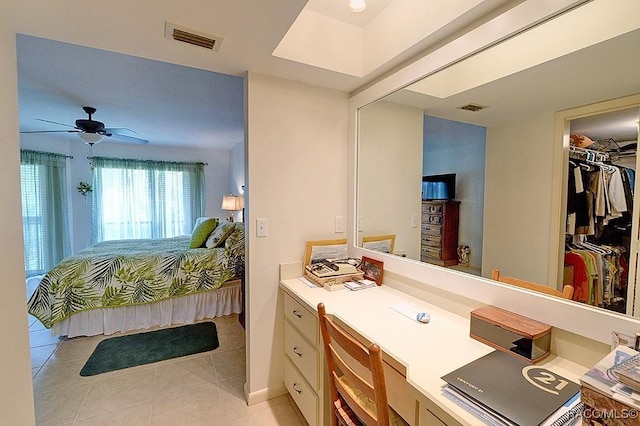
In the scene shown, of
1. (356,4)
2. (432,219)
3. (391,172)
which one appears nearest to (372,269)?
(432,219)

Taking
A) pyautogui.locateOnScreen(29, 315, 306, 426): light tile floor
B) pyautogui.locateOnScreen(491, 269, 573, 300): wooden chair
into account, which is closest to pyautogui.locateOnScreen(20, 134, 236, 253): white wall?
pyautogui.locateOnScreen(29, 315, 306, 426): light tile floor

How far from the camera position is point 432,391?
2.66ft

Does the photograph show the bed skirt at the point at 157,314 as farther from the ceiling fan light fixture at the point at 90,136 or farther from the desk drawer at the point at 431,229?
the desk drawer at the point at 431,229

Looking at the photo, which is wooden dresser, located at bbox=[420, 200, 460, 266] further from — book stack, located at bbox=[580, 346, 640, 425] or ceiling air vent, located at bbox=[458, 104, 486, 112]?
book stack, located at bbox=[580, 346, 640, 425]

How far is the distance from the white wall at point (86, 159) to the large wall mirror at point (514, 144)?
424 centimetres

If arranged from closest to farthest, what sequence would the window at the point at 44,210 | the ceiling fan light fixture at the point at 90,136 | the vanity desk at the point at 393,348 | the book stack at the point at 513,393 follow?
1. the book stack at the point at 513,393
2. the vanity desk at the point at 393,348
3. the ceiling fan light fixture at the point at 90,136
4. the window at the point at 44,210

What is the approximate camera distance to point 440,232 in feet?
5.12

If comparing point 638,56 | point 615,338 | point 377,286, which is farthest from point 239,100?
point 615,338

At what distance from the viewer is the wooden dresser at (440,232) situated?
4.89 ft

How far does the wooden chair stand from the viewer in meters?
1.01

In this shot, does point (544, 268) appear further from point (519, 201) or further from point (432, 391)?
point (432, 391)

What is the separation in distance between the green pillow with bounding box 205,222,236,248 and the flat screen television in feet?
8.44

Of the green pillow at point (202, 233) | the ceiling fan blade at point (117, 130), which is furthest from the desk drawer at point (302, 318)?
the ceiling fan blade at point (117, 130)

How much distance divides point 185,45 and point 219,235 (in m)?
2.40
